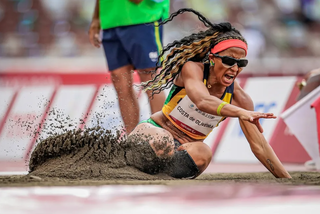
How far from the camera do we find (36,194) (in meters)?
2.35

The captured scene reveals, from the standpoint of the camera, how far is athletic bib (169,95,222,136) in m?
3.93

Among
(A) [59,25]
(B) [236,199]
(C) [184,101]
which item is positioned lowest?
(B) [236,199]

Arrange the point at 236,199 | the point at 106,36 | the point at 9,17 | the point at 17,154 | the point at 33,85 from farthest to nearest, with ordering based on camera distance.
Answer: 1. the point at 9,17
2. the point at 33,85
3. the point at 17,154
4. the point at 106,36
5. the point at 236,199

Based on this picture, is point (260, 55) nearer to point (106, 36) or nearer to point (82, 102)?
point (82, 102)

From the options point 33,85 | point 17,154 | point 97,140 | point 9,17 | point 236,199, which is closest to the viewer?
point 236,199

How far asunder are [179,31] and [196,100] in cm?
606

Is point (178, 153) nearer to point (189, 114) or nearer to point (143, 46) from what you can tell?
point (189, 114)

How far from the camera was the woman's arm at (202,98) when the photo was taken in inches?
125

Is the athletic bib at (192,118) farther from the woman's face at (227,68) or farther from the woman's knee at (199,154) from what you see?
the woman's face at (227,68)

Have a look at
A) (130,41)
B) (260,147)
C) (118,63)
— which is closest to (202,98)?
(260,147)

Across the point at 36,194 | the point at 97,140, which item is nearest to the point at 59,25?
the point at 97,140

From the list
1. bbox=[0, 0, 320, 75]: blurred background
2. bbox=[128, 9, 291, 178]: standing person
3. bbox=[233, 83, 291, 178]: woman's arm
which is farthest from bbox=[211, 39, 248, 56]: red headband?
bbox=[0, 0, 320, 75]: blurred background

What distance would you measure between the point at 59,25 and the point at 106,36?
5.97 metres

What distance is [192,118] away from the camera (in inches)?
156
